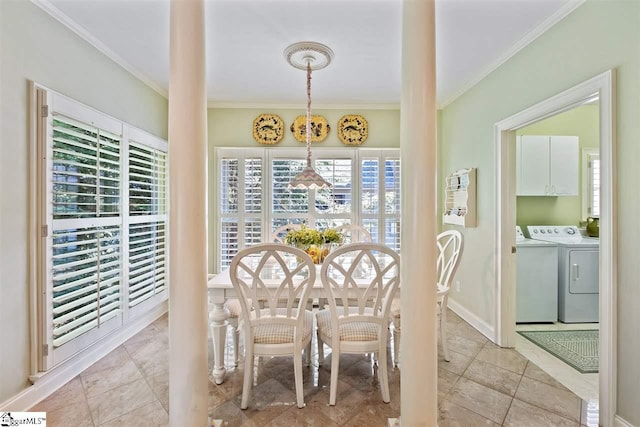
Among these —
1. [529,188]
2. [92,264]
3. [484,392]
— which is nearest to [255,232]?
[92,264]

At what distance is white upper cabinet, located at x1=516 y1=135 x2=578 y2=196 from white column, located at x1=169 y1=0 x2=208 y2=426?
140 inches

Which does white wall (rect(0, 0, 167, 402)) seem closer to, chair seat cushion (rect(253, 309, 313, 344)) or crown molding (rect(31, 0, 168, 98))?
crown molding (rect(31, 0, 168, 98))

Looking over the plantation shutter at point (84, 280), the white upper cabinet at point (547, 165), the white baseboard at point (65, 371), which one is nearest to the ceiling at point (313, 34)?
the white upper cabinet at point (547, 165)

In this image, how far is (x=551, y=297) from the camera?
10.5 ft

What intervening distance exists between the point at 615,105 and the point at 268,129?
337cm

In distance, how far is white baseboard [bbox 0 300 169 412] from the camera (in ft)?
6.07

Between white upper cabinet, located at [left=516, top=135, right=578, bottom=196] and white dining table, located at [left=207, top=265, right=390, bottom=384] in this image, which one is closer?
white dining table, located at [left=207, top=265, right=390, bottom=384]

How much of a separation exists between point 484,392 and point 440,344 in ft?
1.96

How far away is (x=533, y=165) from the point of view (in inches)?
140

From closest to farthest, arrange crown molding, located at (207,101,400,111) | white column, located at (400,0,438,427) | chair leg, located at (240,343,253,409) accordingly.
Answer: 1. white column, located at (400,0,438,427)
2. chair leg, located at (240,343,253,409)
3. crown molding, located at (207,101,400,111)

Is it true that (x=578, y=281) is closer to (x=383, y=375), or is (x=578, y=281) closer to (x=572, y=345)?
(x=572, y=345)

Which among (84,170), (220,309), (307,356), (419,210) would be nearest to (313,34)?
(419,210)

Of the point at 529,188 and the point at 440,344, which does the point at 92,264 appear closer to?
the point at 440,344

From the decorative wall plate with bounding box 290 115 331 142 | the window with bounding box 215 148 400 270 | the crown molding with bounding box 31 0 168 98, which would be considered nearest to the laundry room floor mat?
the window with bounding box 215 148 400 270
